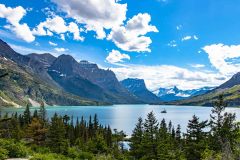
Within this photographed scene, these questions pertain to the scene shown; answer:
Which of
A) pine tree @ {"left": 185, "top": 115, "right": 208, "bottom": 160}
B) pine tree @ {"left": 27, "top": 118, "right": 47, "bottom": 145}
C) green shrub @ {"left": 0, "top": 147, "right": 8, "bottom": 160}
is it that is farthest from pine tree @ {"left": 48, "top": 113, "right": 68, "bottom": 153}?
green shrub @ {"left": 0, "top": 147, "right": 8, "bottom": 160}

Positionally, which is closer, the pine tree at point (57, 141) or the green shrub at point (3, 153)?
the green shrub at point (3, 153)

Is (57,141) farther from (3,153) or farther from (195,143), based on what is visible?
(3,153)

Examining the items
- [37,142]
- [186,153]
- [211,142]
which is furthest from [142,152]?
[37,142]

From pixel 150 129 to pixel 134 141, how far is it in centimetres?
1045

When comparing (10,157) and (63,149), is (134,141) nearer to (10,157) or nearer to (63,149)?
(63,149)

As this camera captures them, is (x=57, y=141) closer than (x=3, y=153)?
No

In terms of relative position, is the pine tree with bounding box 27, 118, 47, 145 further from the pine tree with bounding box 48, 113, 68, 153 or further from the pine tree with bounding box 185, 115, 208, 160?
the pine tree with bounding box 185, 115, 208, 160

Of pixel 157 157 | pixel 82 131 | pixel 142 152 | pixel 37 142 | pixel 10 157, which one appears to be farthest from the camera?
pixel 82 131

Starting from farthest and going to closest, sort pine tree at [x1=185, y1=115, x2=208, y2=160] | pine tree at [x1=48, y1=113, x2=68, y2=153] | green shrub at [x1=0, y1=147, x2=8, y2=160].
Answer: pine tree at [x1=48, y1=113, x2=68, y2=153]
pine tree at [x1=185, y1=115, x2=208, y2=160]
green shrub at [x1=0, y1=147, x2=8, y2=160]

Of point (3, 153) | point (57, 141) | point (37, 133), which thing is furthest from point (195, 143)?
point (37, 133)

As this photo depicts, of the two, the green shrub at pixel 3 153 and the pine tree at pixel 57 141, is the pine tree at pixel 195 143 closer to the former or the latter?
the pine tree at pixel 57 141

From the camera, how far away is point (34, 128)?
305 ft

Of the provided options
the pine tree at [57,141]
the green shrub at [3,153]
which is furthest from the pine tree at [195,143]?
the green shrub at [3,153]

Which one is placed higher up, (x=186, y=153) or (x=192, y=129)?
(x=192, y=129)
